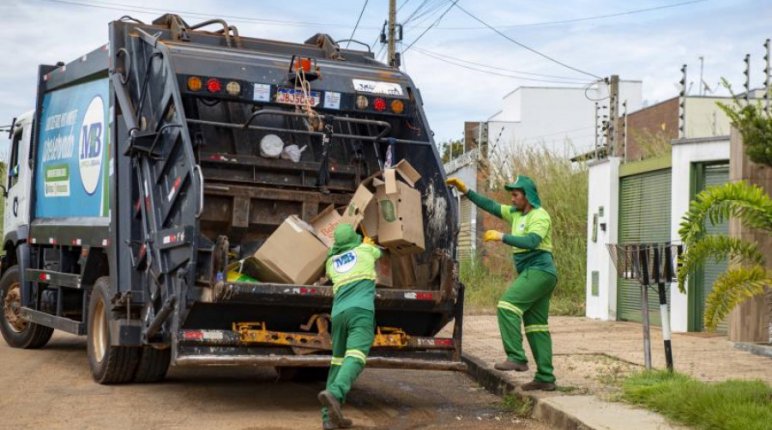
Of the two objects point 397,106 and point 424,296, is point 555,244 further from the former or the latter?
point 424,296

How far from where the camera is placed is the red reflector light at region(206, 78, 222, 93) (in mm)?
9133

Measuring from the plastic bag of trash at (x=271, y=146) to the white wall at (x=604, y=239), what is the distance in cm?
814

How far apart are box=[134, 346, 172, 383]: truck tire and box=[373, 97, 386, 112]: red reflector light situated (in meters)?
2.69

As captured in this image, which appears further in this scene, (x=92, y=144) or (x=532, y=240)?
(x=92, y=144)

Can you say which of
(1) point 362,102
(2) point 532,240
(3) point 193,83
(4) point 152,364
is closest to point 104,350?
(4) point 152,364

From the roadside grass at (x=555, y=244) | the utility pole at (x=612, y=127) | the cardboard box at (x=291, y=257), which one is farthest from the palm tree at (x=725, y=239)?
the roadside grass at (x=555, y=244)

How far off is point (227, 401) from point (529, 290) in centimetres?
254

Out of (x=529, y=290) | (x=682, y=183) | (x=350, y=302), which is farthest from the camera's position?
(x=682, y=183)

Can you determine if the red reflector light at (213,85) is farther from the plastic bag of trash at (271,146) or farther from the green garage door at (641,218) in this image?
the green garage door at (641,218)

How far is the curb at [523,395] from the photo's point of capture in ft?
26.2

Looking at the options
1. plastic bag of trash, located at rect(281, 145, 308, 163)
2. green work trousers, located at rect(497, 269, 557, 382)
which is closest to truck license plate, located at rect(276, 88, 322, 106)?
plastic bag of trash, located at rect(281, 145, 308, 163)

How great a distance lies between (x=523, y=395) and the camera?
909cm

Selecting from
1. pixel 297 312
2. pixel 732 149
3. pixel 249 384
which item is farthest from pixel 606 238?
pixel 297 312

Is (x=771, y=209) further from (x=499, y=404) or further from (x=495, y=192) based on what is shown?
(x=495, y=192)
